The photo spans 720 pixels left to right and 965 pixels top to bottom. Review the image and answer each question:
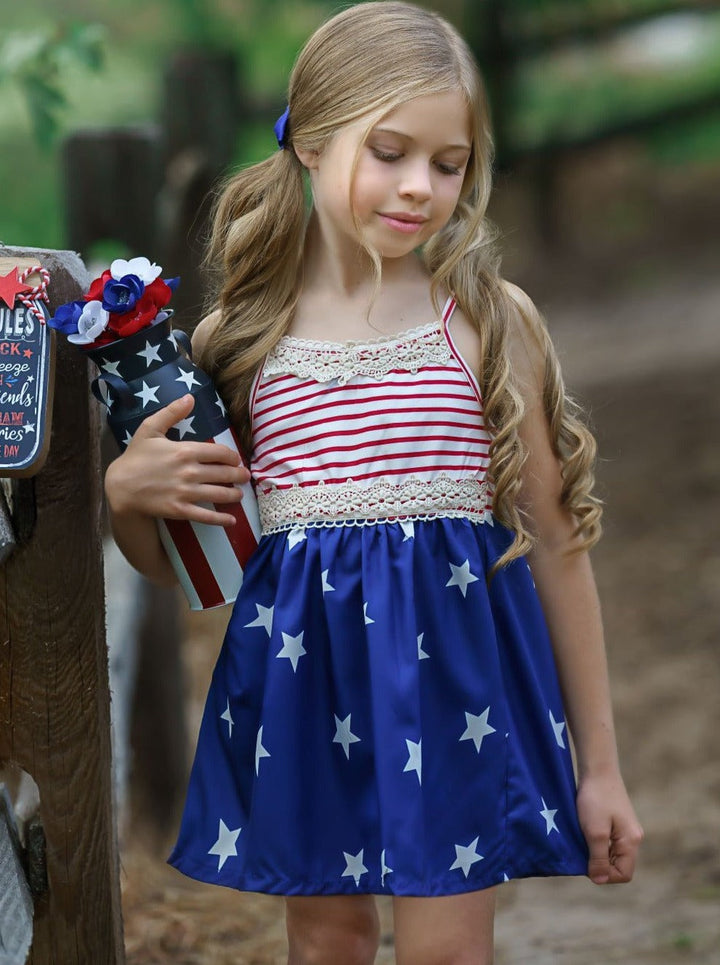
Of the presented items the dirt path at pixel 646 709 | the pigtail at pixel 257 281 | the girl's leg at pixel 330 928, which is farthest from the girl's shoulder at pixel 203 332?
the dirt path at pixel 646 709

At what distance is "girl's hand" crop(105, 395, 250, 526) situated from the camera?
1843 mm

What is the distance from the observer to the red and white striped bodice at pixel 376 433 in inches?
74.6

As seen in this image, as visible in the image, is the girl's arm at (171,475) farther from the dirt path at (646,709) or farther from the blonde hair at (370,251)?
→ the dirt path at (646,709)

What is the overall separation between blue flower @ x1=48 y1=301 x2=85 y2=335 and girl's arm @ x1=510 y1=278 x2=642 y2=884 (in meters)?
0.63

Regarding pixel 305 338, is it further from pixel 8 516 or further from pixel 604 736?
pixel 604 736

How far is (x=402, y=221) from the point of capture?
1862 mm

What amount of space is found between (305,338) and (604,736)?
0.74m

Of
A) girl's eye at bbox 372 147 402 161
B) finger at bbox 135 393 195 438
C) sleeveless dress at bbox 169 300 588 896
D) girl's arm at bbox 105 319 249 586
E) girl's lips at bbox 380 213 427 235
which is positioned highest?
girl's eye at bbox 372 147 402 161

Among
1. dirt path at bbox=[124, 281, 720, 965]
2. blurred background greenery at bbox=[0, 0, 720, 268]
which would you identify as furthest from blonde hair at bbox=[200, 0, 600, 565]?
blurred background greenery at bbox=[0, 0, 720, 268]

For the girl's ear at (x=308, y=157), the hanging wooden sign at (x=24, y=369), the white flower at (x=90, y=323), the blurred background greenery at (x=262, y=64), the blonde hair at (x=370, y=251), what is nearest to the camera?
the hanging wooden sign at (x=24, y=369)

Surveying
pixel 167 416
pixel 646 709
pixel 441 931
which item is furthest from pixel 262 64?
pixel 441 931

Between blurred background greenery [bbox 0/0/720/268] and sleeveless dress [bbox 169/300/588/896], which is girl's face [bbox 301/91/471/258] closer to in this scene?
sleeveless dress [bbox 169/300/588/896]

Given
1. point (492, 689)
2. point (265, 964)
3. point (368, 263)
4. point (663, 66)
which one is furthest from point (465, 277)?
point (663, 66)

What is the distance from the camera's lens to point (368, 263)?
6.54ft
